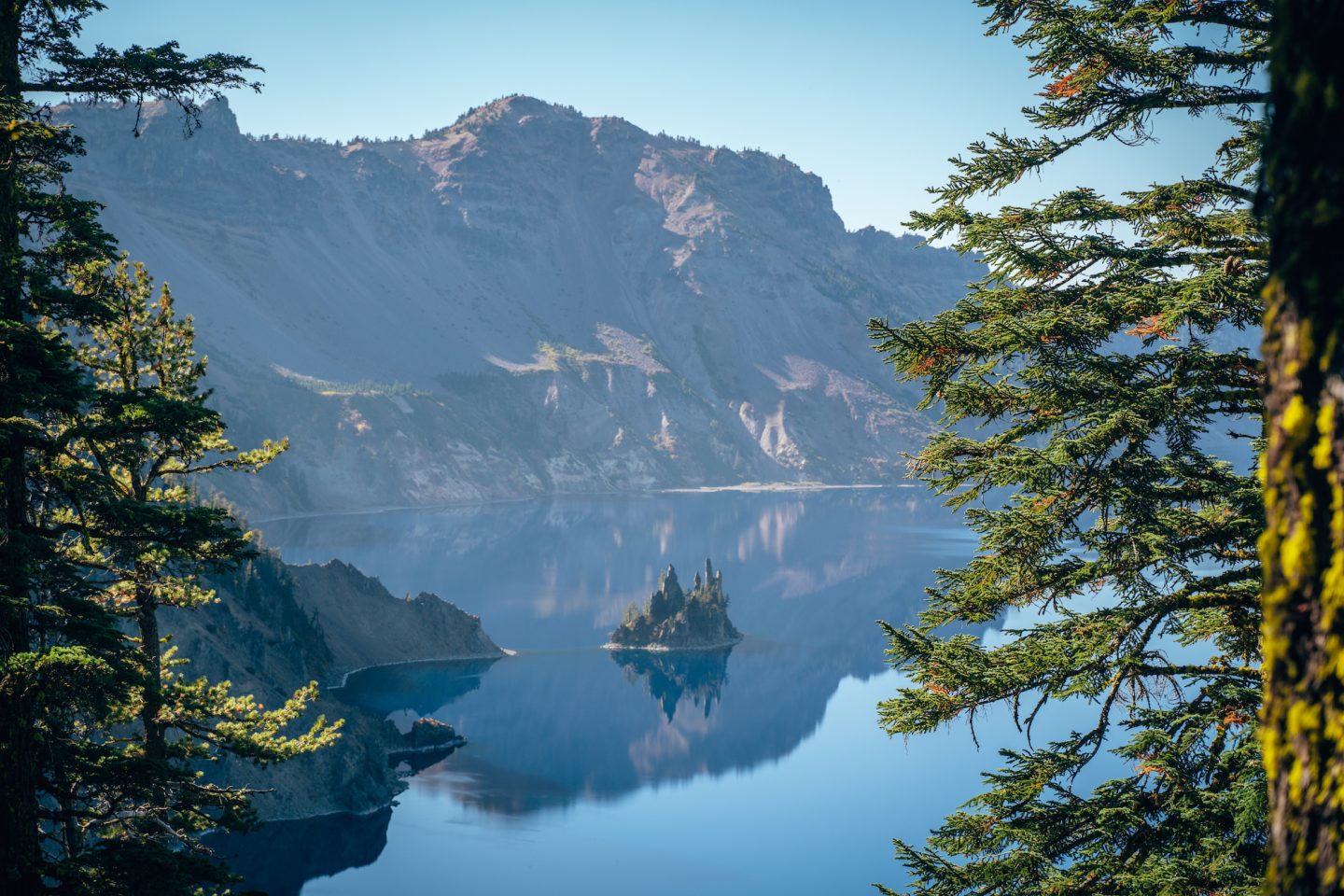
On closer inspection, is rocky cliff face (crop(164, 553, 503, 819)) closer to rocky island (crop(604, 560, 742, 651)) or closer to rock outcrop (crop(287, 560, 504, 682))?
rock outcrop (crop(287, 560, 504, 682))

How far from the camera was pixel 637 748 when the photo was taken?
79.6 meters

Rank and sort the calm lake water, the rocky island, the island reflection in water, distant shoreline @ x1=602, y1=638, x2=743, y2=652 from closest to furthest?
the calm lake water < the island reflection in water < distant shoreline @ x1=602, y1=638, x2=743, y2=652 < the rocky island

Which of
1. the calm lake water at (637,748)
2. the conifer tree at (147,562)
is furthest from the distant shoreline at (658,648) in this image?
the conifer tree at (147,562)

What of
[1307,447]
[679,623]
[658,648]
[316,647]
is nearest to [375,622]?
[316,647]

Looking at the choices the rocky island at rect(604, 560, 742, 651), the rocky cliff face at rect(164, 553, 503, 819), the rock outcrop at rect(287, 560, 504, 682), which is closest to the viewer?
the rocky cliff face at rect(164, 553, 503, 819)

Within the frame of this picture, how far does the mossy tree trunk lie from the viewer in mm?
4086

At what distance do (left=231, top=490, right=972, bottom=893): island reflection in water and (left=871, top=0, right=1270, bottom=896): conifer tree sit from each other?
44616 mm

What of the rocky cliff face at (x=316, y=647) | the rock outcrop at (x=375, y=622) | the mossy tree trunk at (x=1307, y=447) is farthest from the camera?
the rock outcrop at (x=375, y=622)

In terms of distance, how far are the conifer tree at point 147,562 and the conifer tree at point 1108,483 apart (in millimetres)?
8100

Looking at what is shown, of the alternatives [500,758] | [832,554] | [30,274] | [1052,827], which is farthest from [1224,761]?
[832,554]

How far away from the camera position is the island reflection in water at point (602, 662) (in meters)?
67.8

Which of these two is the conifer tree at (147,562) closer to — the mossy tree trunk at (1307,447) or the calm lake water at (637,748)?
the mossy tree trunk at (1307,447)

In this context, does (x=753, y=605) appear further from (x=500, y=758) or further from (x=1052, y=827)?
(x=1052, y=827)

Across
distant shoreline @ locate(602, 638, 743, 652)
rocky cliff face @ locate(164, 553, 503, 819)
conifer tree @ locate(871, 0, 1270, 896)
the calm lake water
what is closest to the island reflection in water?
the calm lake water
